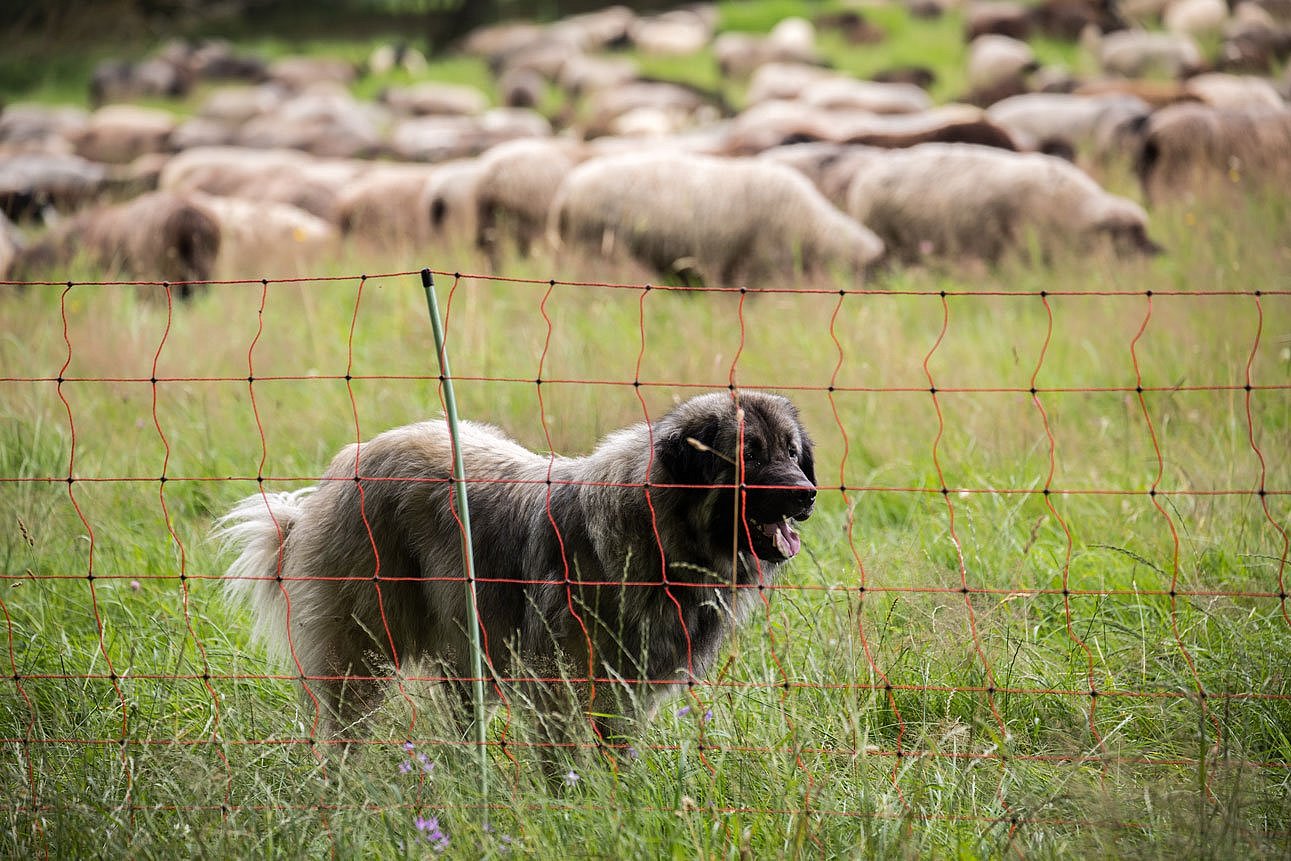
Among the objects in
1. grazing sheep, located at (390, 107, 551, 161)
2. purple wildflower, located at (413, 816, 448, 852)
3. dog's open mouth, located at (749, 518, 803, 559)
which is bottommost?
purple wildflower, located at (413, 816, 448, 852)

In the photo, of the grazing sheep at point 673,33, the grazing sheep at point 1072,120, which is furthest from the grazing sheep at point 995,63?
the grazing sheep at point 673,33

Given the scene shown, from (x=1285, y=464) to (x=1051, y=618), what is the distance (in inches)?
66.6

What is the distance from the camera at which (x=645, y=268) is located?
10734mm

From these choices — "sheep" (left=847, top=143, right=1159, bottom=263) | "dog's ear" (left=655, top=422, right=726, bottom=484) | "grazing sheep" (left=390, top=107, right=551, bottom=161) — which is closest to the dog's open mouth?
"dog's ear" (left=655, top=422, right=726, bottom=484)

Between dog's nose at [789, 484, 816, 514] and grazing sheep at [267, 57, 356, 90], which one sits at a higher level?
grazing sheep at [267, 57, 356, 90]

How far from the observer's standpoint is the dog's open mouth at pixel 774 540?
378 centimetres

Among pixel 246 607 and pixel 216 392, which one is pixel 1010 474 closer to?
pixel 246 607

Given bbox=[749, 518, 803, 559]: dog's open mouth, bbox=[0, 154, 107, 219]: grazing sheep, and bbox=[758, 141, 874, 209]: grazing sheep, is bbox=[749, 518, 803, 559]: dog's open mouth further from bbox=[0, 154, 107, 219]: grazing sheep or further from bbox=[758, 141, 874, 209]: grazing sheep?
bbox=[0, 154, 107, 219]: grazing sheep

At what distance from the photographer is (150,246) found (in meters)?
10.8

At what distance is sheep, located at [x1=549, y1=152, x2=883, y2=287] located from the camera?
10.4 meters

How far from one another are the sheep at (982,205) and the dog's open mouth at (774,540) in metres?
6.75

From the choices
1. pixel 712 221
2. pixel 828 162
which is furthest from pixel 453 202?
pixel 828 162

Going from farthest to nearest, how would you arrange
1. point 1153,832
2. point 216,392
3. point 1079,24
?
point 1079,24 < point 216,392 < point 1153,832

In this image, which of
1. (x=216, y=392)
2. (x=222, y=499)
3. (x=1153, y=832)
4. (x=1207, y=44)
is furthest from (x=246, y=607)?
(x=1207, y=44)
